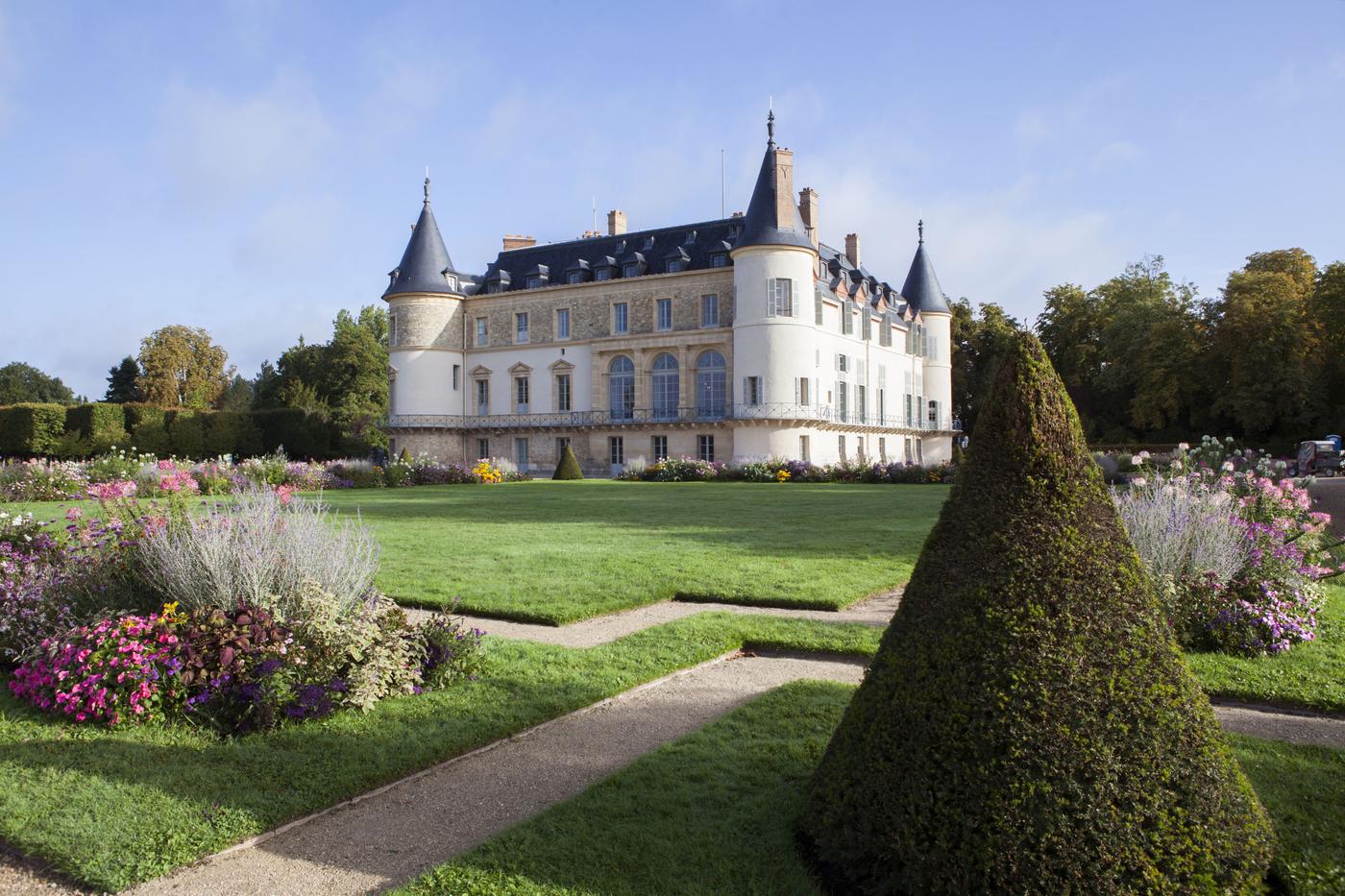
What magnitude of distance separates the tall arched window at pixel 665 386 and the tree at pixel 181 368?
109 feet

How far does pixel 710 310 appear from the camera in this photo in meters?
40.3

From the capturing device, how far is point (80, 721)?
4914 mm

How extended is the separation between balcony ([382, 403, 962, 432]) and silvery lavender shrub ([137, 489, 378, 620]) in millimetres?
31596

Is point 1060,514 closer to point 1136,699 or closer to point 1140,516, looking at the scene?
point 1136,699

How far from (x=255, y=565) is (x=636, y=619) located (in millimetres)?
3200

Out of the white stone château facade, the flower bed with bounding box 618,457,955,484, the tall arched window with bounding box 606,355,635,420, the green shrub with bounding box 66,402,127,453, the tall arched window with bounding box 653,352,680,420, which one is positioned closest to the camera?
the flower bed with bounding box 618,457,955,484

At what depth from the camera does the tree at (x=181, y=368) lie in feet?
196

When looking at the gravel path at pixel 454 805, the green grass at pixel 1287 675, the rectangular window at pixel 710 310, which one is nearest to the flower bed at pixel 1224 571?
the green grass at pixel 1287 675

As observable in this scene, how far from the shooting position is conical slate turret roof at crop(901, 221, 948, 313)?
162 feet

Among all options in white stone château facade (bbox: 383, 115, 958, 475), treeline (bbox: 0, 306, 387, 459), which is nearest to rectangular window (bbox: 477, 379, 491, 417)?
white stone château facade (bbox: 383, 115, 958, 475)

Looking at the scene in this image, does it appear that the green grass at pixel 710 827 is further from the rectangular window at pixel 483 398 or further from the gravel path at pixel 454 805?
the rectangular window at pixel 483 398

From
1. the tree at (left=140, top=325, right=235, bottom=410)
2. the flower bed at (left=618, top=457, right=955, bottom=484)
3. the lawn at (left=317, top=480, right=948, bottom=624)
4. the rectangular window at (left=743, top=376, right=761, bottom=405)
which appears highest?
the tree at (left=140, top=325, right=235, bottom=410)

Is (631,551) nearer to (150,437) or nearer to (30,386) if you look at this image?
(150,437)

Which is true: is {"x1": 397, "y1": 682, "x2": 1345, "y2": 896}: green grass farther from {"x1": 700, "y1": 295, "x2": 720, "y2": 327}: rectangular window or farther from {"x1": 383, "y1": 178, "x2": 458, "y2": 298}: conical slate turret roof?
{"x1": 383, "y1": 178, "x2": 458, "y2": 298}: conical slate turret roof
